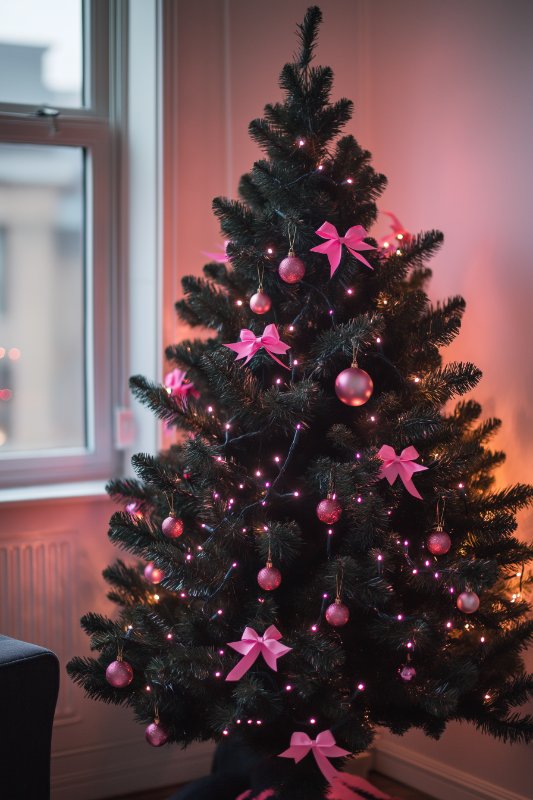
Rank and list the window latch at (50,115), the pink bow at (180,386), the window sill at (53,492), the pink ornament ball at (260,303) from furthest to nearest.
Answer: the window latch at (50,115)
the window sill at (53,492)
the pink bow at (180,386)
the pink ornament ball at (260,303)

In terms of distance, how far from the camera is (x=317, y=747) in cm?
148

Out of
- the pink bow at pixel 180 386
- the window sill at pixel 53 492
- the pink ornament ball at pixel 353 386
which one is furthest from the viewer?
the window sill at pixel 53 492

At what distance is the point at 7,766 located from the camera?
1.48 meters

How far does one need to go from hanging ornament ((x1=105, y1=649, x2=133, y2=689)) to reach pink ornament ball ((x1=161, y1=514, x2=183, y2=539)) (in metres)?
0.26

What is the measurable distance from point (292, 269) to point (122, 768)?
153cm

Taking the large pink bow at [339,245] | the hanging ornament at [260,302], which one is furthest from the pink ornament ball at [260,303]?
the large pink bow at [339,245]

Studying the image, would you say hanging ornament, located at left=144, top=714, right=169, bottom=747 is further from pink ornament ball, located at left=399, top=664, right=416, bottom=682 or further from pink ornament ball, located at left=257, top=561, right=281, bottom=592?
pink ornament ball, located at left=399, top=664, right=416, bottom=682

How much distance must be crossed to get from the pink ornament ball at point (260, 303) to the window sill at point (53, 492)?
931mm

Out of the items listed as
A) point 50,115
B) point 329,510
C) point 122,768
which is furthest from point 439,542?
point 50,115

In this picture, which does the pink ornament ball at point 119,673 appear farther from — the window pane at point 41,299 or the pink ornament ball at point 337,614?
the window pane at point 41,299

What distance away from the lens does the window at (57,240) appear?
7.75 ft

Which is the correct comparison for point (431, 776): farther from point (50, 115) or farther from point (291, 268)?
point (50, 115)

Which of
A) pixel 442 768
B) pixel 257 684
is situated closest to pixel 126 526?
pixel 257 684

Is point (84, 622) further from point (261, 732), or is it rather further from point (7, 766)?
point (261, 732)
